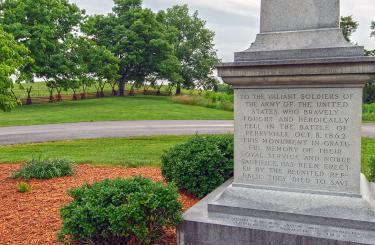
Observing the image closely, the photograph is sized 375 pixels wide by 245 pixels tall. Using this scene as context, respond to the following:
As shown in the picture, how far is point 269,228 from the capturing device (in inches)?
181

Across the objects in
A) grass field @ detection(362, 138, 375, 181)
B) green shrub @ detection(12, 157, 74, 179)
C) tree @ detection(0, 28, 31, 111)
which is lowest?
grass field @ detection(362, 138, 375, 181)

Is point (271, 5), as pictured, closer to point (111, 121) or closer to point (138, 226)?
point (138, 226)

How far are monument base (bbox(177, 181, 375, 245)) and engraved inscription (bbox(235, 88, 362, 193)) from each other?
1.13ft

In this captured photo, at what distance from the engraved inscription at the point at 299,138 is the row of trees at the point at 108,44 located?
2719 centimetres

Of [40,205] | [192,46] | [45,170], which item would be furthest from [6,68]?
[192,46]

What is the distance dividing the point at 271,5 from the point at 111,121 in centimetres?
2214

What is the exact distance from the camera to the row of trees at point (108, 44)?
38.8m

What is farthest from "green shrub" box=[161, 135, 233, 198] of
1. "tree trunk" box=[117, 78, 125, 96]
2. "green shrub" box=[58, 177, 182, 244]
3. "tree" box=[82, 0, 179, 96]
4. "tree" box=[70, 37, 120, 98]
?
"tree trunk" box=[117, 78, 125, 96]

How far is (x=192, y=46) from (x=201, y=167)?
189 ft

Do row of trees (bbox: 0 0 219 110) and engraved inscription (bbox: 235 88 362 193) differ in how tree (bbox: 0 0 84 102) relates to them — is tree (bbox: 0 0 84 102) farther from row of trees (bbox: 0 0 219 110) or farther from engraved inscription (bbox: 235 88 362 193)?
engraved inscription (bbox: 235 88 362 193)

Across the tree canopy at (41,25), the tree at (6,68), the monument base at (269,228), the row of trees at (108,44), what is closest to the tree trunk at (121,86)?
the row of trees at (108,44)

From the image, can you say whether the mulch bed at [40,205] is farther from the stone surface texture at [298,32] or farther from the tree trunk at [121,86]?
the tree trunk at [121,86]

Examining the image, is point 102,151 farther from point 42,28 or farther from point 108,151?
point 42,28

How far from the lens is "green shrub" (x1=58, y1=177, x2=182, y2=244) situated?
445 centimetres
